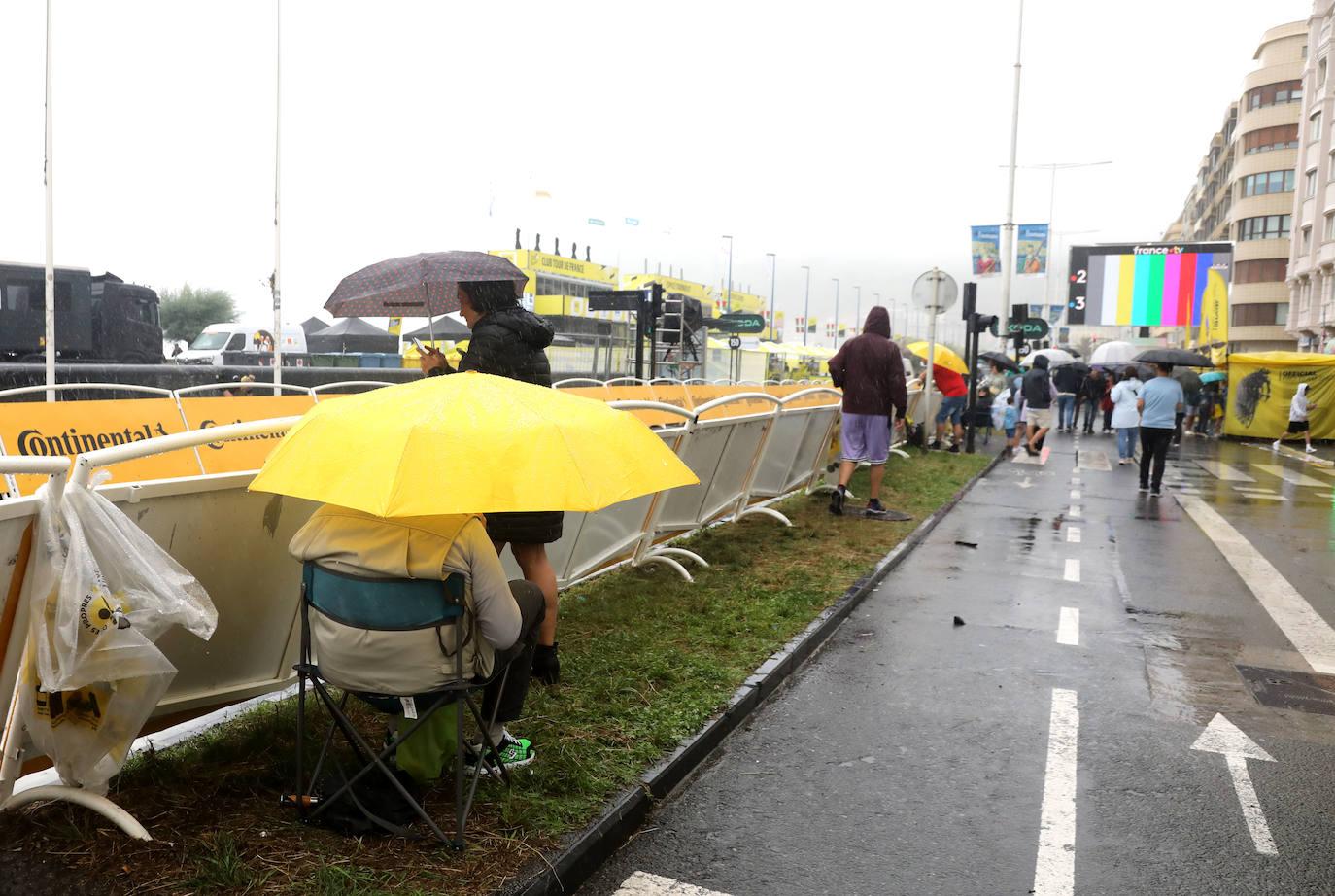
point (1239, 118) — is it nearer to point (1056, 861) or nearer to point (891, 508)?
point (891, 508)

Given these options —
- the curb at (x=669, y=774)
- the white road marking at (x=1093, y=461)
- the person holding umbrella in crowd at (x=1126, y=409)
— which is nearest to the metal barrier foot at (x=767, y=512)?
the curb at (x=669, y=774)

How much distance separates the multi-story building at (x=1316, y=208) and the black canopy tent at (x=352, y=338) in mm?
41339

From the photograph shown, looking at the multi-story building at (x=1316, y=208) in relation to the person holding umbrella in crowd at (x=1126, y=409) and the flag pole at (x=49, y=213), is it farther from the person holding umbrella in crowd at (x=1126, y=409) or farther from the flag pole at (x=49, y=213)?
the flag pole at (x=49, y=213)

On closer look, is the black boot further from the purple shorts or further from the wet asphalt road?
the purple shorts

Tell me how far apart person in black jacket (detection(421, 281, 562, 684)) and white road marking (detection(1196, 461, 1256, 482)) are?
52.2 feet

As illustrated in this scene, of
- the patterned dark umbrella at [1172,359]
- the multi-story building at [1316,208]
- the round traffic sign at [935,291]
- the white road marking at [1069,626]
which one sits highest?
the multi-story building at [1316,208]

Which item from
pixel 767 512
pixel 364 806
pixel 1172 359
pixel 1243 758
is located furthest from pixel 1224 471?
pixel 364 806

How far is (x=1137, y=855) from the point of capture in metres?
3.68

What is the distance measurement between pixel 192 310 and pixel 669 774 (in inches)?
2849

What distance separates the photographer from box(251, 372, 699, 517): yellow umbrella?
2.87 meters

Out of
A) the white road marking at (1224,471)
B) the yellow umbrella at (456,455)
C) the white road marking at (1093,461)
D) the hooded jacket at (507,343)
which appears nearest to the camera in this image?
the yellow umbrella at (456,455)

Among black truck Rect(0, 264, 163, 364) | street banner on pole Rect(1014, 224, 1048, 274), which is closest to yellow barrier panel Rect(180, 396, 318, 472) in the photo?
black truck Rect(0, 264, 163, 364)

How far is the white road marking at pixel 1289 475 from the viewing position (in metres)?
17.5

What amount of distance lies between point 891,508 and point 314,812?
9223 mm
